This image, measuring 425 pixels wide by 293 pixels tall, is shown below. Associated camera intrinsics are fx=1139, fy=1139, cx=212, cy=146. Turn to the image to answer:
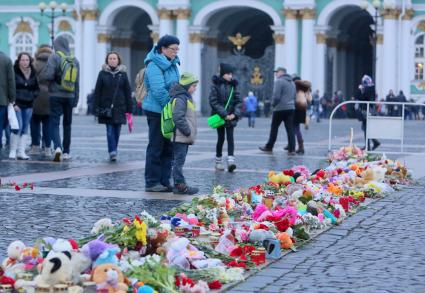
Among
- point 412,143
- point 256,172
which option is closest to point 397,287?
point 256,172

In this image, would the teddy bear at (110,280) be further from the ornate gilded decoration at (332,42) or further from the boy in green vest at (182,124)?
the ornate gilded decoration at (332,42)

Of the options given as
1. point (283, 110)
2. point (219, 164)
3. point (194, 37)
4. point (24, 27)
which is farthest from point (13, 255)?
point (24, 27)

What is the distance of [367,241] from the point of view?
8.81 meters

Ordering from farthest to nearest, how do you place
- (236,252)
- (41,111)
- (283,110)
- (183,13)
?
1. (183,13)
2. (283,110)
3. (41,111)
4. (236,252)

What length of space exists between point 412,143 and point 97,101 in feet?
32.1

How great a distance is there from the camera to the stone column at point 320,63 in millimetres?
48969

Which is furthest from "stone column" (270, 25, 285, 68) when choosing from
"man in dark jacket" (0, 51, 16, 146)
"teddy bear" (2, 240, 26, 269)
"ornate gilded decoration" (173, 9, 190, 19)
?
"teddy bear" (2, 240, 26, 269)

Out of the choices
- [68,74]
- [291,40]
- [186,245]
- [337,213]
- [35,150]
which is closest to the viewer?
[186,245]

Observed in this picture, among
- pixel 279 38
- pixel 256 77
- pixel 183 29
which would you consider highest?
pixel 183 29

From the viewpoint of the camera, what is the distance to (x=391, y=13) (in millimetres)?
47250

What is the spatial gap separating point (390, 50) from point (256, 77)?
19.7 ft

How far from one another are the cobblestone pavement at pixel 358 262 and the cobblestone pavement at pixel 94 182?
1.82m

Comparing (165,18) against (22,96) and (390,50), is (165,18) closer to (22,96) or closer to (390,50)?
(390,50)

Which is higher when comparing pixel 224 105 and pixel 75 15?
pixel 75 15
